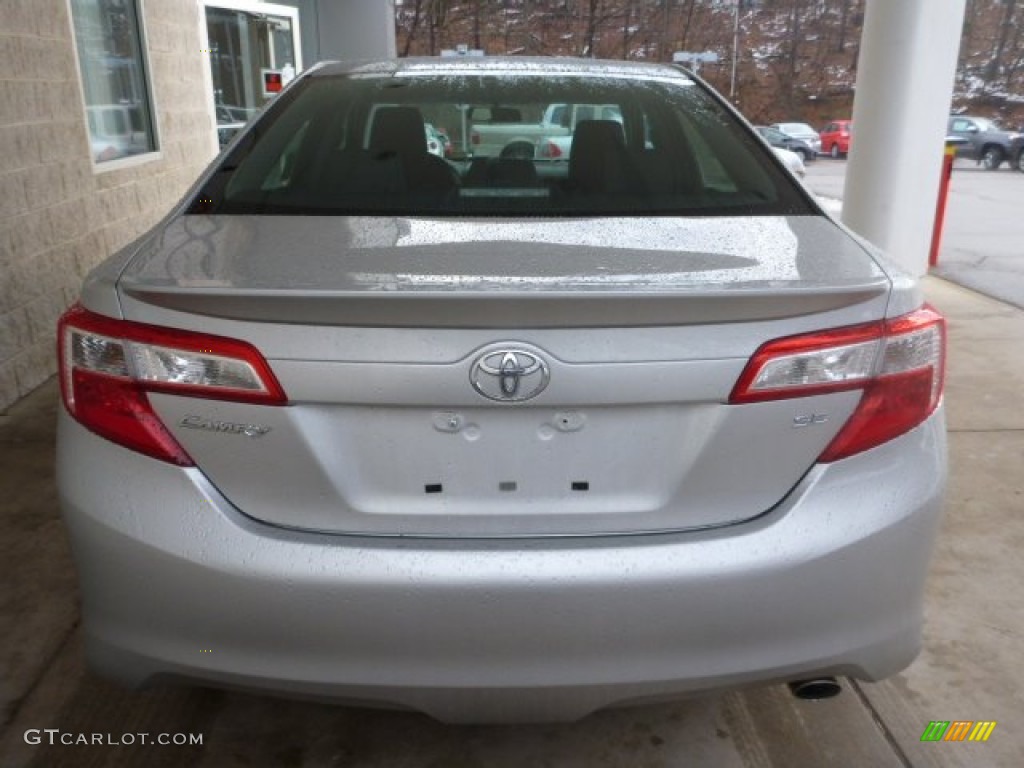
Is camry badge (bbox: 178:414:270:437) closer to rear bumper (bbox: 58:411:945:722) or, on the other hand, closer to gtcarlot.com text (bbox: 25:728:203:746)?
rear bumper (bbox: 58:411:945:722)

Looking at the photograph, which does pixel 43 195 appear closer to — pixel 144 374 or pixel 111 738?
pixel 111 738

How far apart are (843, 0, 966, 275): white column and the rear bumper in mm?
6362

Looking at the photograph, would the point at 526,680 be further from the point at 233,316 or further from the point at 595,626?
the point at 233,316

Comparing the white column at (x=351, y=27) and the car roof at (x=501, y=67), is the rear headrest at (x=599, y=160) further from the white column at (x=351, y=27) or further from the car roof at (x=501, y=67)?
the white column at (x=351, y=27)

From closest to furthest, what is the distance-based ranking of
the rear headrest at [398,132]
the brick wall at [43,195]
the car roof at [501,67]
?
the rear headrest at [398,132]
the car roof at [501,67]
the brick wall at [43,195]

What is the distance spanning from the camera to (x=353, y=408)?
1.56 m

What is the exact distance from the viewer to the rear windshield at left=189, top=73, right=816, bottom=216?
2.26 m

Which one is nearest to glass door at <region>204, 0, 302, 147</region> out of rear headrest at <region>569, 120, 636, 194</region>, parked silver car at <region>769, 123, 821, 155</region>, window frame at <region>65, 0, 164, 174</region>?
window frame at <region>65, 0, 164, 174</region>

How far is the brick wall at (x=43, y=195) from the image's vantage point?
4.57m

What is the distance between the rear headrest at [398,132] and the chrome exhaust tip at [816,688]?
1625 millimetres

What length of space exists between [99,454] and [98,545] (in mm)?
163

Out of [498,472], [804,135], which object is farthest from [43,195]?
[804,135]

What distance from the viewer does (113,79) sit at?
21.0ft

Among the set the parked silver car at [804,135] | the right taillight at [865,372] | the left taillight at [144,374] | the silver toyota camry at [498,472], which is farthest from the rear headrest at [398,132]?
the parked silver car at [804,135]
